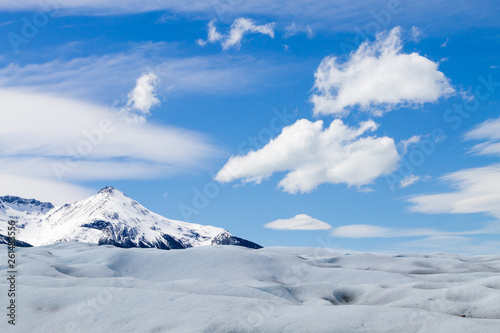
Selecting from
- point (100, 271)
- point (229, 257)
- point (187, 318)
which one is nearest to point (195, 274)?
point (229, 257)

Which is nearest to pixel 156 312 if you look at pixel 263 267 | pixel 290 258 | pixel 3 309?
pixel 3 309

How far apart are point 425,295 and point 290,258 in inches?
915

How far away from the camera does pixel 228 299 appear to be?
2238 cm

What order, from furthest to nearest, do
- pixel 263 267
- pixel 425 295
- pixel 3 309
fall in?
pixel 263 267
pixel 425 295
pixel 3 309

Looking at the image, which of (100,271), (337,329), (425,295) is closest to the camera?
(337,329)

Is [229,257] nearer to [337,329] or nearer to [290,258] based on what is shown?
[290,258]

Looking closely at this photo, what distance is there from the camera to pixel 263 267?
154 feet

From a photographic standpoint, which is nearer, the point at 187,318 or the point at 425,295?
the point at 187,318

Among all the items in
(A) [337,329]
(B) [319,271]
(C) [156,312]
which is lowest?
(A) [337,329]

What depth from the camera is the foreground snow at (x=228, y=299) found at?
19422 millimetres

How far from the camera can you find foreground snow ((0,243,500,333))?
1942 centimetres

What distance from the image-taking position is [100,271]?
41.2 meters

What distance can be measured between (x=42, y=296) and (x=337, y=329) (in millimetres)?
14782

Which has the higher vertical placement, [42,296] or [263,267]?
[263,267]
